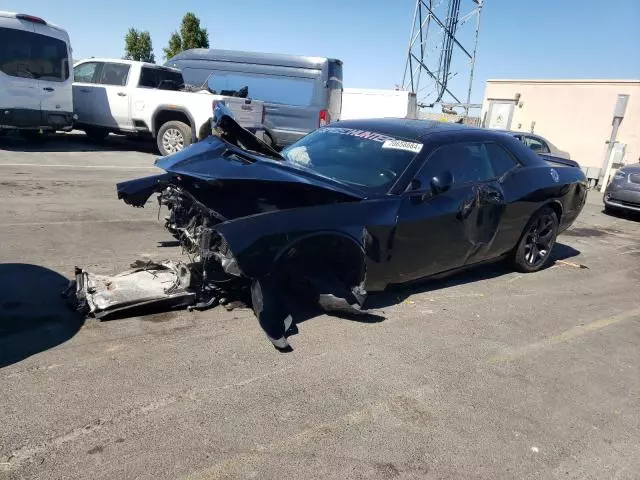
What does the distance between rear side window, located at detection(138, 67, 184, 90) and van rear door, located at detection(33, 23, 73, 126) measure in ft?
5.29

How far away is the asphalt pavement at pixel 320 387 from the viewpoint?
2.50 m

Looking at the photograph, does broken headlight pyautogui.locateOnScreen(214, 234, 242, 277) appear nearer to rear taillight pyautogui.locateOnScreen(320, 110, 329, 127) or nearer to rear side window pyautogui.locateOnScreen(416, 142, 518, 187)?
rear side window pyautogui.locateOnScreen(416, 142, 518, 187)

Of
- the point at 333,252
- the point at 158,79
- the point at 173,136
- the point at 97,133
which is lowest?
the point at 97,133

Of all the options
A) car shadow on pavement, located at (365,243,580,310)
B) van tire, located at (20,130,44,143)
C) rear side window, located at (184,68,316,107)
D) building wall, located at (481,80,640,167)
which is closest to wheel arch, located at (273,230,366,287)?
car shadow on pavement, located at (365,243,580,310)

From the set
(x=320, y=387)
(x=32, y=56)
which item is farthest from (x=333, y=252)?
(x=32, y=56)

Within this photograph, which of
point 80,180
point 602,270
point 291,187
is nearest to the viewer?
point 291,187

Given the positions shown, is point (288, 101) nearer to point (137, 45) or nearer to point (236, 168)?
point (236, 168)

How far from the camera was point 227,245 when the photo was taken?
3.39 metres

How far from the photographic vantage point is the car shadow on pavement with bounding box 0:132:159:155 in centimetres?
1171

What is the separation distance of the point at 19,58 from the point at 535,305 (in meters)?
10.9

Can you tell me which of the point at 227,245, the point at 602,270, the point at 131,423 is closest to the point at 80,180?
the point at 227,245

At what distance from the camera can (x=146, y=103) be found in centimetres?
1213

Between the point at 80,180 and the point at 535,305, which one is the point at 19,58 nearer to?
the point at 80,180

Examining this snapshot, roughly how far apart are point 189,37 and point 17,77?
56.7ft
